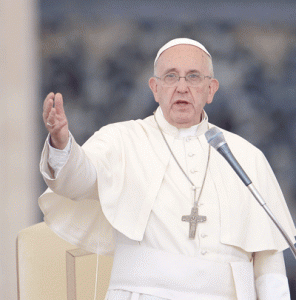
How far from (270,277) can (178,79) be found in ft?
3.38

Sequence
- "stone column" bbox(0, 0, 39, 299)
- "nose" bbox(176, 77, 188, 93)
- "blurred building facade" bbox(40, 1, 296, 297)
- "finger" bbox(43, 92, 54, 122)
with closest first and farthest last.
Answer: "finger" bbox(43, 92, 54, 122)
"nose" bbox(176, 77, 188, 93)
"stone column" bbox(0, 0, 39, 299)
"blurred building facade" bbox(40, 1, 296, 297)

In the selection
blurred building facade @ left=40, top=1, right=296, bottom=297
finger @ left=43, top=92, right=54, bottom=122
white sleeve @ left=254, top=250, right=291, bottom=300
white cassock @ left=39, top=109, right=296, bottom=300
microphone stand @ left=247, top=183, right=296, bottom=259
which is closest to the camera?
microphone stand @ left=247, top=183, right=296, bottom=259

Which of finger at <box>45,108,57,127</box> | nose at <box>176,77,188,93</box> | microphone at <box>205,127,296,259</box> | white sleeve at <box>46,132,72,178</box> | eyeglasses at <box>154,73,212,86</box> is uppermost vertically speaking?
eyeglasses at <box>154,73,212,86</box>

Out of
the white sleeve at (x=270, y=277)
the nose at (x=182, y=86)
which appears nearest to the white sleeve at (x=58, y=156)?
the nose at (x=182, y=86)

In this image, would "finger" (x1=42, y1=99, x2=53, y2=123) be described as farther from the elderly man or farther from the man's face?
the man's face

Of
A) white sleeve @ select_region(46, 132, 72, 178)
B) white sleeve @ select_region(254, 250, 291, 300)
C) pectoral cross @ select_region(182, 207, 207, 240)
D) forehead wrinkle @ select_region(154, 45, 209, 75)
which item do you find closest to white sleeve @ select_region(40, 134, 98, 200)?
white sleeve @ select_region(46, 132, 72, 178)

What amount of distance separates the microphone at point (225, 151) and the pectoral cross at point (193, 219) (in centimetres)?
66

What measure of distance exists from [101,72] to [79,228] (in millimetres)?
2555

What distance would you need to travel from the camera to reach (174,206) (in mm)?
2301

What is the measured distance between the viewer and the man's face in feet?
8.06

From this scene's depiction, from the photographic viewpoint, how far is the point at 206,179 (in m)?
2.46

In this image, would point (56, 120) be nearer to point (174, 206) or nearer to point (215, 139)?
point (215, 139)

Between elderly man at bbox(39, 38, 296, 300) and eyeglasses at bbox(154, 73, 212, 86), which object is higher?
eyeglasses at bbox(154, 73, 212, 86)

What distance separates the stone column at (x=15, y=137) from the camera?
3891 millimetres
